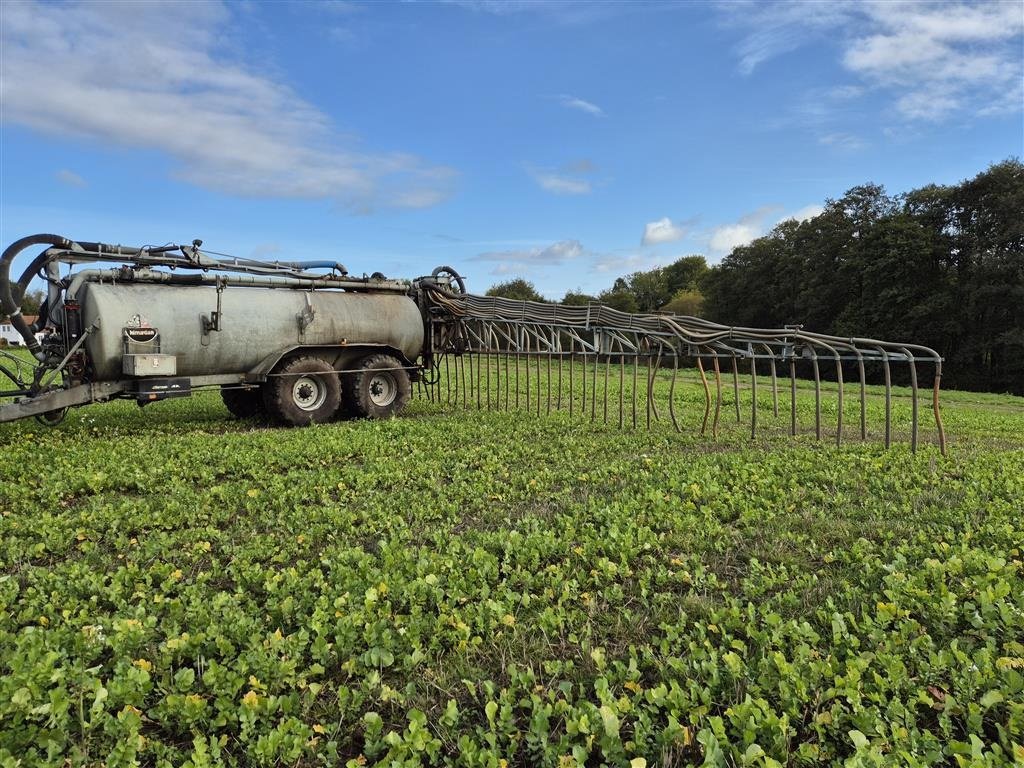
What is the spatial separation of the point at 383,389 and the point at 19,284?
5759 mm

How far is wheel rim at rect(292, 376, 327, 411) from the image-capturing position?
36.4 ft

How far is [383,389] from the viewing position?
40.7 ft

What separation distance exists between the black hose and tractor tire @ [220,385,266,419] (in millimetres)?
3212

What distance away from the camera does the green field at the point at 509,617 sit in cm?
264

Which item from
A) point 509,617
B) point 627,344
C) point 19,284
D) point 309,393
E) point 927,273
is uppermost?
point 927,273

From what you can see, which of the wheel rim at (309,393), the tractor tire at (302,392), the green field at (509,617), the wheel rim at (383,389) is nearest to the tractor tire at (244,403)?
the tractor tire at (302,392)

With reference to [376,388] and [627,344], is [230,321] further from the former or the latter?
[627,344]

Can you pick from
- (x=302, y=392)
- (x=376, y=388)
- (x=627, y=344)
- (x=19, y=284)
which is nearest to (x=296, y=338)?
(x=302, y=392)

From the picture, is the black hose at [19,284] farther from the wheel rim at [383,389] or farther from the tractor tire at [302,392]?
the wheel rim at [383,389]

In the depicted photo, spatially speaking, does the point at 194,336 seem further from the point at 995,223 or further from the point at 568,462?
the point at 995,223

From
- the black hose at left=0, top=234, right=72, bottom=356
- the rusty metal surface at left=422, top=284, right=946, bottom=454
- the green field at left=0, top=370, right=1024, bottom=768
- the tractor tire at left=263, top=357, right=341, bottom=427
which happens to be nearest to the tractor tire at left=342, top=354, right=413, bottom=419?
the tractor tire at left=263, top=357, right=341, bottom=427

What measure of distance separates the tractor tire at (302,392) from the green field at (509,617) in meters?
3.84

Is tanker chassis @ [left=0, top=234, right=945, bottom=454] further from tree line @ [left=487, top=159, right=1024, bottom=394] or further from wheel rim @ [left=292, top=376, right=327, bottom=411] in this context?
tree line @ [left=487, top=159, right=1024, bottom=394]

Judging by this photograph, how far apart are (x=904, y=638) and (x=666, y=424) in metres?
8.54
